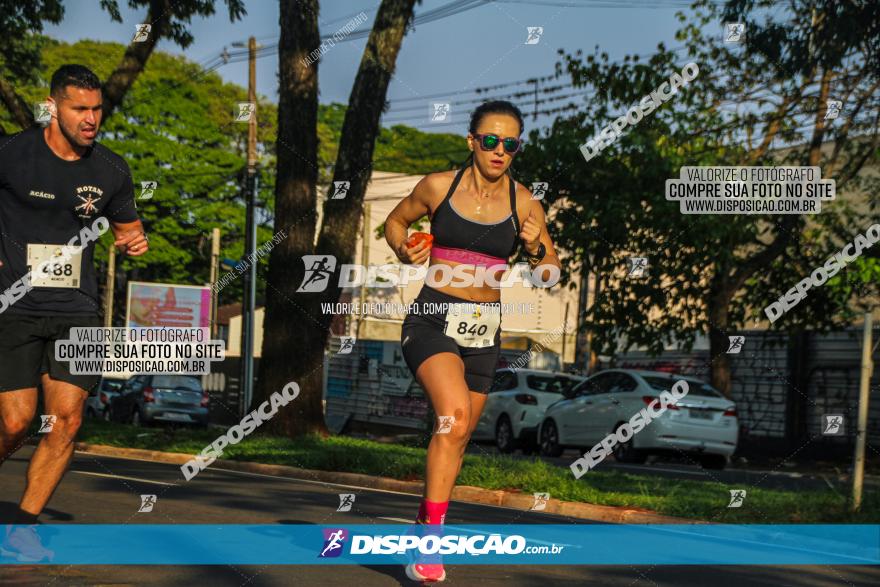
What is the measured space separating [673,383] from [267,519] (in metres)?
12.5

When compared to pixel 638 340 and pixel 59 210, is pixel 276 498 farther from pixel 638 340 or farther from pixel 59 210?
pixel 638 340

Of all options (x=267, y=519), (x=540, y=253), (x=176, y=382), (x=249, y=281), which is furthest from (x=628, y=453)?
(x=176, y=382)

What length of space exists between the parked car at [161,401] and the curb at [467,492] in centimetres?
1408

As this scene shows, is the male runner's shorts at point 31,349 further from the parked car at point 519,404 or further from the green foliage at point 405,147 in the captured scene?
the green foliage at point 405,147

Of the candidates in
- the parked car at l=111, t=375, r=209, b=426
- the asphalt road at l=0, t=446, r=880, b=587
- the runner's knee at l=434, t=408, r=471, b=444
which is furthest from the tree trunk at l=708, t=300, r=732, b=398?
the runner's knee at l=434, t=408, r=471, b=444

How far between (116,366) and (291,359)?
9.89ft

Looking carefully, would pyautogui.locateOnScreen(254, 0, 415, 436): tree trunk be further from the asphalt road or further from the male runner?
the male runner

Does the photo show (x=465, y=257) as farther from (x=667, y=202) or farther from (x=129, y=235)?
(x=667, y=202)

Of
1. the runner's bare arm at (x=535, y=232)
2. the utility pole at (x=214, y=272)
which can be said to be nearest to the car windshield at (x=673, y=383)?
the runner's bare arm at (x=535, y=232)

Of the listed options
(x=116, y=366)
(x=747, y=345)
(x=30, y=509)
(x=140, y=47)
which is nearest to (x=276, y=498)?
(x=30, y=509)

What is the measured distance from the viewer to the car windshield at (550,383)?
23141 mm

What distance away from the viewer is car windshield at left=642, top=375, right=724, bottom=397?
19.6 m

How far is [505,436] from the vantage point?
23000 mm

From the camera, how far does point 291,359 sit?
18875mm
